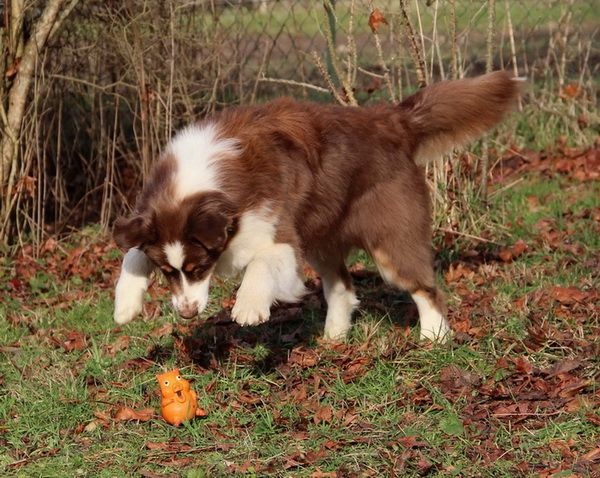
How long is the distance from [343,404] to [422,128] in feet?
5.62

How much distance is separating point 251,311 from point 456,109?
1.86 metres

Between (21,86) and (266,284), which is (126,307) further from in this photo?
(21,86)

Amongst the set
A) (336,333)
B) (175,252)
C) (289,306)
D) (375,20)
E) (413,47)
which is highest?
(375,20)

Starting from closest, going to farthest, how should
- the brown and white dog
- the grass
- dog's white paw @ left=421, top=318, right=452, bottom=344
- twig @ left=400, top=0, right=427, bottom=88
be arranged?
the grass < the brown and white dog < dog's white paw @ left=421, top=318, right=452, bottom=344 < twig @ left=400, top=0, right=427, bottom=88

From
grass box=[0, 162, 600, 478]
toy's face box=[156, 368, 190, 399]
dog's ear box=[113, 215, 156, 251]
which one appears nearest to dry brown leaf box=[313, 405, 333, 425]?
grass box=[0, 162, 600, 478]

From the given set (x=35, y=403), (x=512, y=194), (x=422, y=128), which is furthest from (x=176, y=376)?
(x=512, y=194)

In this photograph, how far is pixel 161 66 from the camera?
8445mm

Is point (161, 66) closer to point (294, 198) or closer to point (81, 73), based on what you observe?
point (81, 73)

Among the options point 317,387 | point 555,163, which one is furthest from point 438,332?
point 555,163

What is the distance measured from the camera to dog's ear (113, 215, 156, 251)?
5281 mm

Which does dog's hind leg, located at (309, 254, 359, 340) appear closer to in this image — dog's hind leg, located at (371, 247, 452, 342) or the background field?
the background field

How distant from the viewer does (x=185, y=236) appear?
5277 millimetres

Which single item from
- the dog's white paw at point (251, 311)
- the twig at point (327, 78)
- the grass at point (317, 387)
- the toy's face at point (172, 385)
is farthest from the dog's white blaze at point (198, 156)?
the twig at point (327, 78)

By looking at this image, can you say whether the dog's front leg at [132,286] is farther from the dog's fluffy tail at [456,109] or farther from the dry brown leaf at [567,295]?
the dry brown leaf at [567,295]
